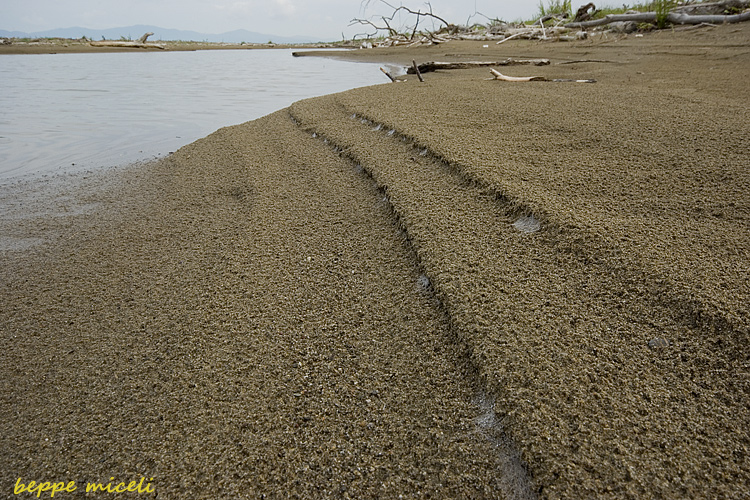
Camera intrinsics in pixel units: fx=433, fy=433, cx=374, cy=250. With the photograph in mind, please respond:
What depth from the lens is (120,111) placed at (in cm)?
523

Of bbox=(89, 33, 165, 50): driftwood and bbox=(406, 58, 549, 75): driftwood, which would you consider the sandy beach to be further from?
bbox=(89, 33, 165, 50): driftwood

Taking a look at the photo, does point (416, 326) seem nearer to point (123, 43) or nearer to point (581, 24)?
point (581, 24)

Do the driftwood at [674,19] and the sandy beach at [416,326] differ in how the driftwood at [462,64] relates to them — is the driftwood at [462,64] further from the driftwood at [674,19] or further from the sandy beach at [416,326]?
the sandy beach at [416,326]

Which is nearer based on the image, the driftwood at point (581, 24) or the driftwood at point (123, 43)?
the driftwood at point (581, 24)

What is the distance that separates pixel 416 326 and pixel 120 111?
5.49 meters

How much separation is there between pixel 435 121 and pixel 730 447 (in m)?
2.18

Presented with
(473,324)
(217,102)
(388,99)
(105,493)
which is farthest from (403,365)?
(217,102)

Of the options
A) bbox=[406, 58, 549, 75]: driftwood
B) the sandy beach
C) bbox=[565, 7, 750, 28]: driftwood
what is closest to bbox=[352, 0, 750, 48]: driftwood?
bbox=[565, 7, 750, 28]: driftwood

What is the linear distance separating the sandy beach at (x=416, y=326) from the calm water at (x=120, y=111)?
4.81 ft

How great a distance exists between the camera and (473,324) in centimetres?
108

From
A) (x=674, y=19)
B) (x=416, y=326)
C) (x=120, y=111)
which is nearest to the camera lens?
(x=416, y=326)

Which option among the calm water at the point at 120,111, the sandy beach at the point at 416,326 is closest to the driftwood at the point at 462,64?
the calm water at the point at 120,111

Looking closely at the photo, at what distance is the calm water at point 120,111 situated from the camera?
11.5 ft

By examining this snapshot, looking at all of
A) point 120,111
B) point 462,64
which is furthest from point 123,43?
point 462,64
